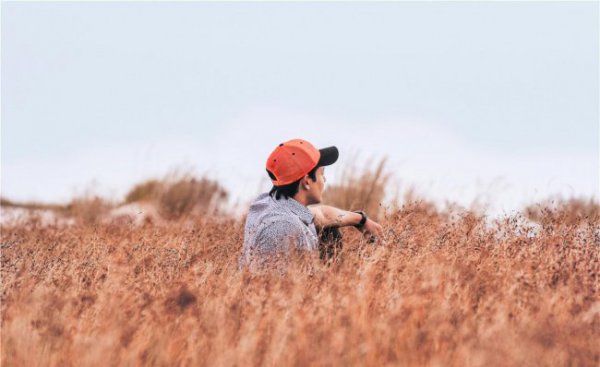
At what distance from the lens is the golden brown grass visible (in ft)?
11.4

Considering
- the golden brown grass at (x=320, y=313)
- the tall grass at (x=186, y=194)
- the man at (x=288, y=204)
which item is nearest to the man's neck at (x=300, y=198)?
the man at (x=288, y=204)

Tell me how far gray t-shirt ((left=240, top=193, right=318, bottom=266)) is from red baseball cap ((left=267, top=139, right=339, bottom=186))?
0.14m

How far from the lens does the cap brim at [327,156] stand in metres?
4.79

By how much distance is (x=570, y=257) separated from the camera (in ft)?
15.7

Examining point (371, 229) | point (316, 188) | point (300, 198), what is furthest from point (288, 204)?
point (371, 229)

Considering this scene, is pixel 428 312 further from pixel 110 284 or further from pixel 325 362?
pixel 110 284

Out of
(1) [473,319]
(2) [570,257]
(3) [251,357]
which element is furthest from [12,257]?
(2) [570,257]

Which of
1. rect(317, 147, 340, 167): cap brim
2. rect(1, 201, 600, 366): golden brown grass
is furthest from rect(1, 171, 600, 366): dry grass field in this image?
rect(317, 147, 340, 167): cap brim

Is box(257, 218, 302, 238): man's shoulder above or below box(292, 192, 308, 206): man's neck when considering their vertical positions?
below

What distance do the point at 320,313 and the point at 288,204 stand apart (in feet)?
3.76

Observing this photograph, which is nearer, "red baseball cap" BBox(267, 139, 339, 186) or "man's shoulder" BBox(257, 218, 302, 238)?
"man's shoulder" BBox(257, 218, 302, 238)

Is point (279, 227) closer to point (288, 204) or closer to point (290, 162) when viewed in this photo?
point (288, 204)

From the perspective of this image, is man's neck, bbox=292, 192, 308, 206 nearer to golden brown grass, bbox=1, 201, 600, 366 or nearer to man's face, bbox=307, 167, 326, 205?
man's face, bbox=307, 167, 326, 205

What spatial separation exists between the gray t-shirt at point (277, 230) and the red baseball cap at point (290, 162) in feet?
0.47
